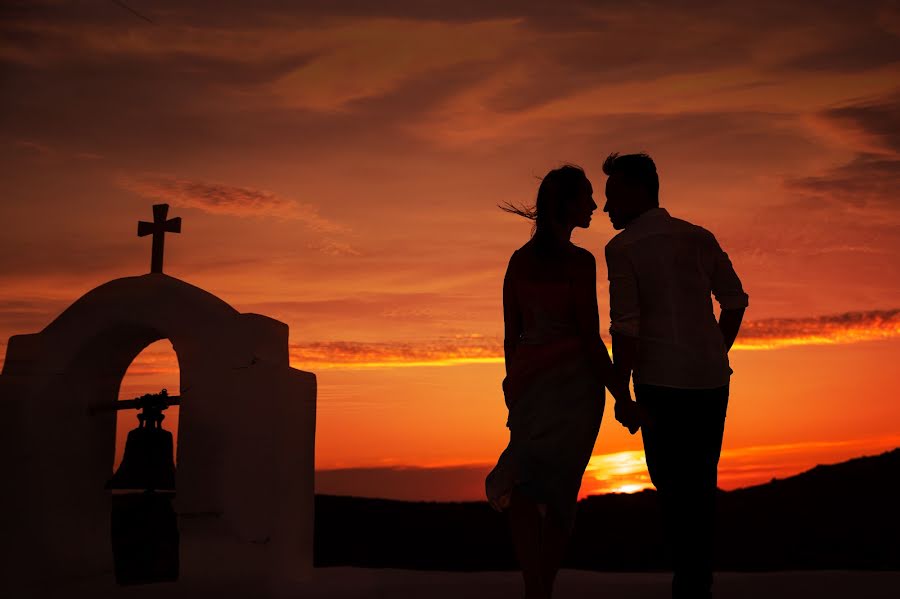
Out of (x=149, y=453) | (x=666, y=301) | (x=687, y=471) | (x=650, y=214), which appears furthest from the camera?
(x=149, y=453)

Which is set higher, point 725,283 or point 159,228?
point 159,228

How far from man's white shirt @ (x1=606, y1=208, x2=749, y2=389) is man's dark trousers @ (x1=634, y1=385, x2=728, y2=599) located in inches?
3.9

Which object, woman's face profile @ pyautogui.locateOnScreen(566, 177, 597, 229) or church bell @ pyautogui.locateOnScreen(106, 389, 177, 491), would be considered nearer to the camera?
woman's face profile @ pyautogui.locateOnScreen(566, 177, 597, 229)

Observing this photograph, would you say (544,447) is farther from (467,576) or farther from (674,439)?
(467,576)

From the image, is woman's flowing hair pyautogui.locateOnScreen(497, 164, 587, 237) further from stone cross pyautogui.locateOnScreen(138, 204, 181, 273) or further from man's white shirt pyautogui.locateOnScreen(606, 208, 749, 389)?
stone cross pyautogui.locateOnScreen(138, 204, 181, 273)

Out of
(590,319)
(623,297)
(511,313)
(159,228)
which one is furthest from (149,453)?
(623,297)

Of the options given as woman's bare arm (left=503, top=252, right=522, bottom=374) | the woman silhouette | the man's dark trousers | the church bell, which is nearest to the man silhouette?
the man's dark trousers

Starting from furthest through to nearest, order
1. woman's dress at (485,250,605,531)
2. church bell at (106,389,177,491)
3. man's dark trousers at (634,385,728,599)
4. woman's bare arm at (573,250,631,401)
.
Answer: church bell at (106,389,177,491) < woman's dress at (485,250,605,531) < woman's bare arm at (573,250,631,401) < man's dark trousers at (634,385,728,599)

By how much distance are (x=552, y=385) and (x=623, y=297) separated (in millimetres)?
618

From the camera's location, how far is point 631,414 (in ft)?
16.9

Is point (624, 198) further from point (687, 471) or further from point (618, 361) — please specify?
A: point (687, 471)

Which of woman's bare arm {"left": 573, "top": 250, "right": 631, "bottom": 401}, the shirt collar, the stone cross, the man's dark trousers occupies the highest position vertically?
the stone cross

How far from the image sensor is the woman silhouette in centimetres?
541

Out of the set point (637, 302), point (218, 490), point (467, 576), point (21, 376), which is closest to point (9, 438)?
point (21, 376)
